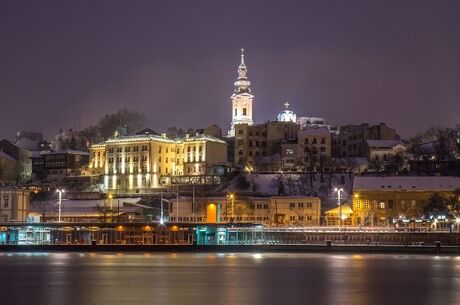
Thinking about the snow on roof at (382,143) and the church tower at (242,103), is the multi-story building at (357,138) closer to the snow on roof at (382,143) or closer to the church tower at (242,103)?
the snow on roof at (382,143)

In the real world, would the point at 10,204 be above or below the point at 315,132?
below

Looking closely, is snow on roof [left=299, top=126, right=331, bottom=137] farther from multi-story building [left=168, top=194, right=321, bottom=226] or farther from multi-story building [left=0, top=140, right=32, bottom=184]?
Answer: multi-story building [left=0, top=140, right=32, bottom=184]

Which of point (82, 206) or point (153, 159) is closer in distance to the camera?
point (82, 206)

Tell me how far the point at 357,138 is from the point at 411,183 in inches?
1709

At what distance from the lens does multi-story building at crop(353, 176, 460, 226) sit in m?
92.6

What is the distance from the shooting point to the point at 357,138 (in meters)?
137

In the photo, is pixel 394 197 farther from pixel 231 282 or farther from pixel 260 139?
pixel 231 282

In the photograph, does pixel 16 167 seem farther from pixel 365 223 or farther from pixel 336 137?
pixel 365 223

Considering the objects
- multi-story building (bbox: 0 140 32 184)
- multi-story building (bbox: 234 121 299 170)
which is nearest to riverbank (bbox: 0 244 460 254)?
multi-story building (bbox: 234 121 299 170)

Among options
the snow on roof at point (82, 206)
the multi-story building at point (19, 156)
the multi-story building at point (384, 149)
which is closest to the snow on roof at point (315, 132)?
the multi-story building at point (384, 149)

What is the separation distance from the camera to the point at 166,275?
48.1 metres

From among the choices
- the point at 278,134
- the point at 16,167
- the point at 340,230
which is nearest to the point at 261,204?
the point at 340,230

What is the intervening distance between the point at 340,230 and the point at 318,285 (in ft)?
132

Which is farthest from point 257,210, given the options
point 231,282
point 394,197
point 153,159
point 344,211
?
point 231,282
